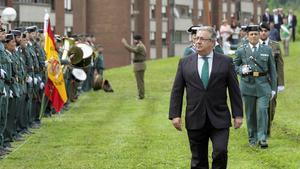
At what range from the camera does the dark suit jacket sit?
8.91 metres

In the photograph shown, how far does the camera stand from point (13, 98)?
14102 millimetres

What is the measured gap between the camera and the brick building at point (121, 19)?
6052 cm

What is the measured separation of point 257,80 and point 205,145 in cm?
440

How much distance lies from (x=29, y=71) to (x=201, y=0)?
240 ft

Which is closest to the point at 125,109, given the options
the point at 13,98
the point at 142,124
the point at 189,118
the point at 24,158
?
the point at 142,124

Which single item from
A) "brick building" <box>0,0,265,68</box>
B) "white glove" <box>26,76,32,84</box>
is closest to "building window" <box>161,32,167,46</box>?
"brick building" <box>0,0,265,68</box>

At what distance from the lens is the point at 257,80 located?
43.4 feet

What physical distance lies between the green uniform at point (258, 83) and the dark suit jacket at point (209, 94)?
419 centimetres

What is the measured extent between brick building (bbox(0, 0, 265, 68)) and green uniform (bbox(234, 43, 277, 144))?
42.0m

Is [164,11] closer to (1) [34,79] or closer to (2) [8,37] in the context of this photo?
(1) [34,79]

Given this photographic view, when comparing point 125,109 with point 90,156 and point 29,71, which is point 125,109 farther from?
point 90,156

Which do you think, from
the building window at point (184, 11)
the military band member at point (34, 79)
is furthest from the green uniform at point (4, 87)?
the building window at point (184, 11)

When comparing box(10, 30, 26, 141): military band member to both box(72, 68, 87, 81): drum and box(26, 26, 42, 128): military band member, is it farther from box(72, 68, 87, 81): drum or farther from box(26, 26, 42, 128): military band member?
box(72, 68, 87, 81): drum

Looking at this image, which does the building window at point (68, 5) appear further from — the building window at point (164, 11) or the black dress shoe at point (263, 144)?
the black dress shoe at point (263, 144)
